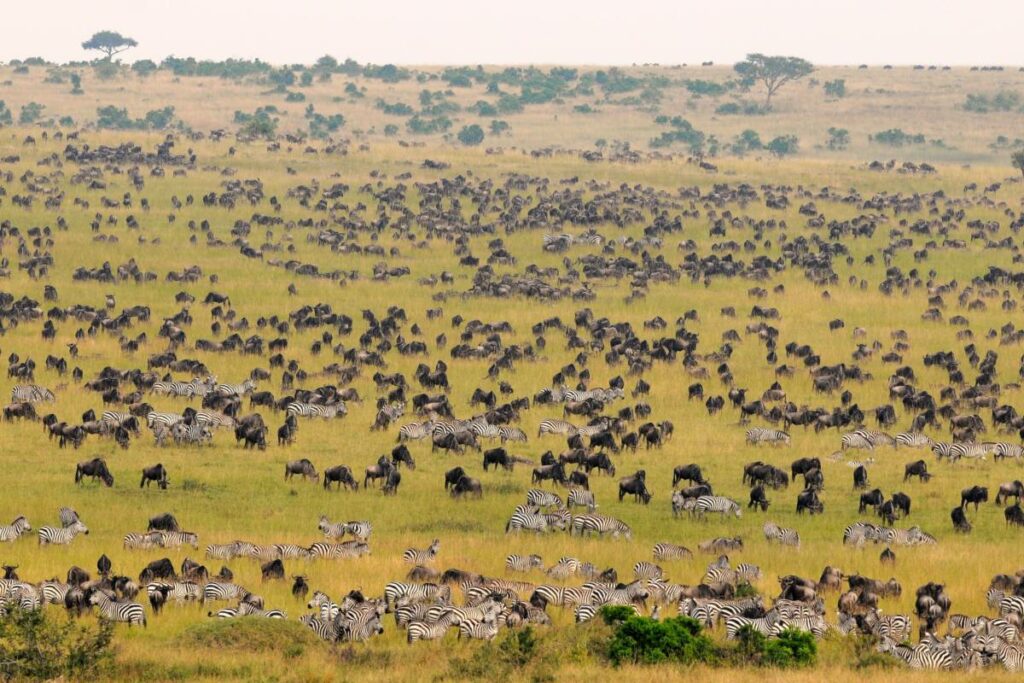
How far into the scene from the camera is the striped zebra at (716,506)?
36344 mm

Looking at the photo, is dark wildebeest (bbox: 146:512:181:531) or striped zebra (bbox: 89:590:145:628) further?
dark wildebeest (bbox: 146:512:181:531)

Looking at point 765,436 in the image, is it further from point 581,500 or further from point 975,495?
point 581,500

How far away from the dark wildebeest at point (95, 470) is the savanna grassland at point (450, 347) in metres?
0.41

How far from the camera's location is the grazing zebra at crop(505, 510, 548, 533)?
3494cm

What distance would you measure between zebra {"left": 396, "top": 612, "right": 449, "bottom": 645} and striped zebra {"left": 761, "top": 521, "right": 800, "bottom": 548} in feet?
33.0

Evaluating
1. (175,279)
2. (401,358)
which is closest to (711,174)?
(175,279)

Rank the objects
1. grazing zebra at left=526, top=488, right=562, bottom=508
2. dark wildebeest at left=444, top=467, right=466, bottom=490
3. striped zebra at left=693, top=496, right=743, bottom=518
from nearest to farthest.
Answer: striped zebra at left=693, top=496, right=743, bottom=518 < grazing zebra at left=526, top=488, right=562, bottom=508 < dark wildebeest at left=444, top=467, right=466, bottom=490

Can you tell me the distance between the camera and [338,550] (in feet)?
104

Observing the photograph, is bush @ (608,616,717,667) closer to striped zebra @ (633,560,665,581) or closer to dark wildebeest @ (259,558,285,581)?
striped zebra @ (633,560,665,581)

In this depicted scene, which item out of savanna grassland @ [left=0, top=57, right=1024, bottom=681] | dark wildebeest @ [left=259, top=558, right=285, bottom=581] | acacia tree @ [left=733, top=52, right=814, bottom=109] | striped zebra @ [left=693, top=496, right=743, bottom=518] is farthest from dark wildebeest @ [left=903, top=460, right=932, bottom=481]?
acacia tree @ [left=733, top=52, right=814, bottom=109]

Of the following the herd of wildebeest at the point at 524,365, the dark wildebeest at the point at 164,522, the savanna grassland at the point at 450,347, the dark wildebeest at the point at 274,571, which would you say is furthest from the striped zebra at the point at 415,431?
the dark wildebeest at the point at 274,571

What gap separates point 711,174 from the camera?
104 meters

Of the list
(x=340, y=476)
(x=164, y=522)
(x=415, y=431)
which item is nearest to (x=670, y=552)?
(x=340, y=476)

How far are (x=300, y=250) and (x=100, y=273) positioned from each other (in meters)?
11.3
